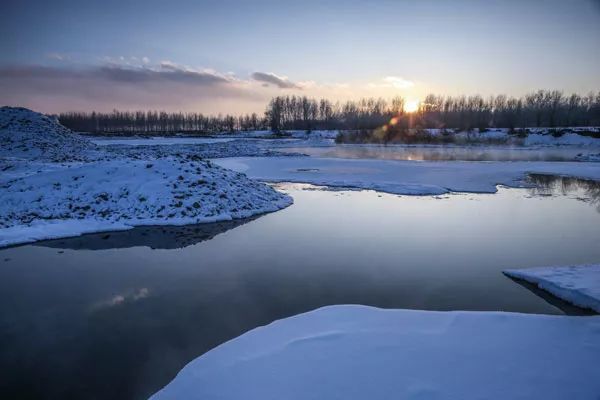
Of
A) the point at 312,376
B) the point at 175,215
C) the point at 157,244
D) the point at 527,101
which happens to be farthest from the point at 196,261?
the point at 527,101

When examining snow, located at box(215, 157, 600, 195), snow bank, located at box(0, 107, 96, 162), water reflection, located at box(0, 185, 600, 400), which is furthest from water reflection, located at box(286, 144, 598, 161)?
water reflection, located at box(0, 185, 600, 400)

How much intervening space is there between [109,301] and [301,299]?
3.11 meters

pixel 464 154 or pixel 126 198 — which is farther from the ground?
pixel 464 154

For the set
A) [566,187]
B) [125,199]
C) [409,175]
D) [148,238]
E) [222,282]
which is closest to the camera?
[222,282]

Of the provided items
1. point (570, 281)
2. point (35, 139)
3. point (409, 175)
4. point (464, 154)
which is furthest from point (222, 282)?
point (464, 154)

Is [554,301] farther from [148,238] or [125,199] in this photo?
[125,199]

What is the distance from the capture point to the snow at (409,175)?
16.4 meters

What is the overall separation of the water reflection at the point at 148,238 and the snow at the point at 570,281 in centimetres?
731

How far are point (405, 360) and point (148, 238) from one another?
7.67m

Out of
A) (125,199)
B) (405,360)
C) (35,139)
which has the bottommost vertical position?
(405,360)

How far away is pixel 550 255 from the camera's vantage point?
7.60 metres

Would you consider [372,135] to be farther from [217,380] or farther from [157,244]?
[217,380]

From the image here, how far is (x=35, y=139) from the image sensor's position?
28.8 metres

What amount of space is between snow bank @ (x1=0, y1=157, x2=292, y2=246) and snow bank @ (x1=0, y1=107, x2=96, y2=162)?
14.0m
